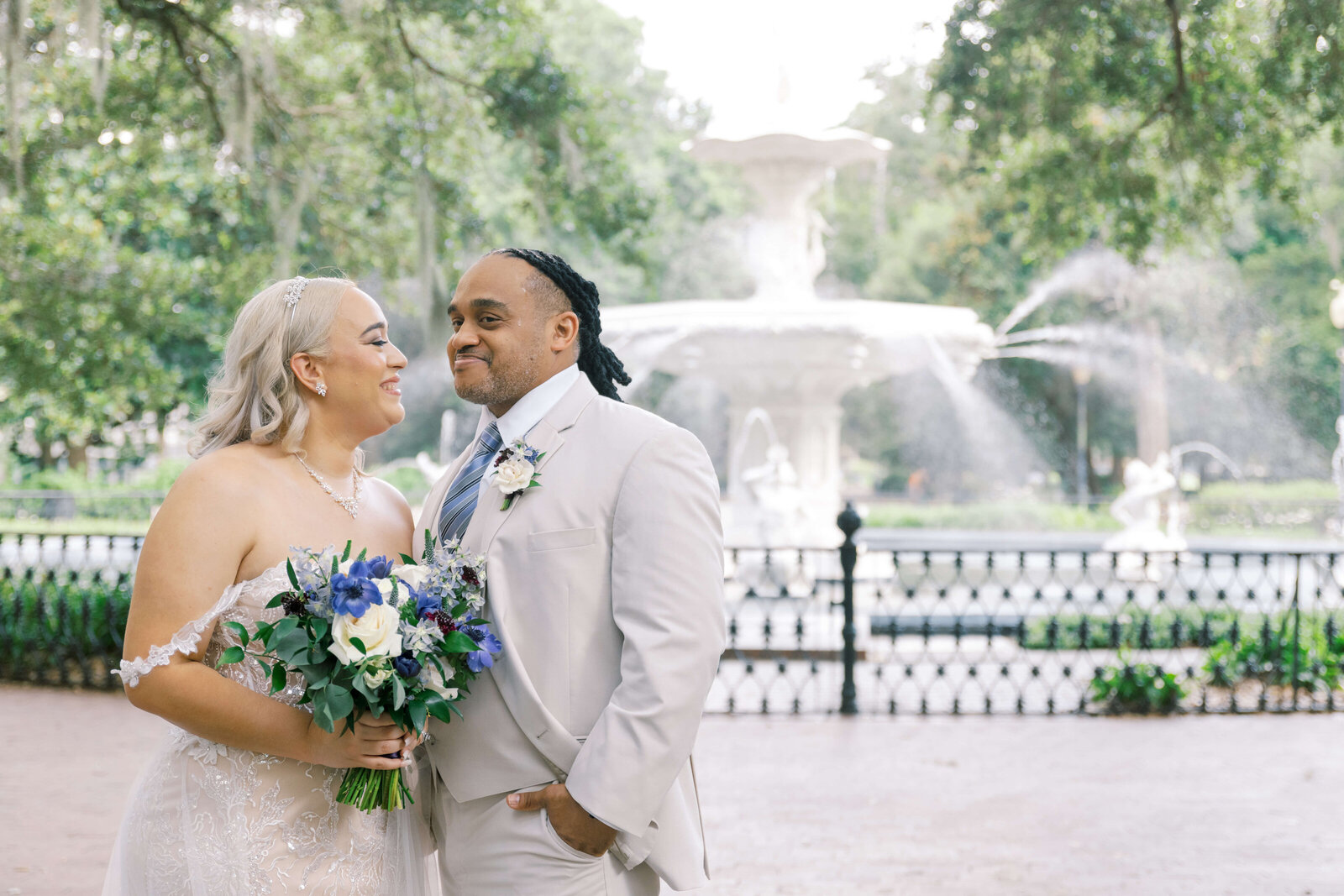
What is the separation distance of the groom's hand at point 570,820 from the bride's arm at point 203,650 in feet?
1.03

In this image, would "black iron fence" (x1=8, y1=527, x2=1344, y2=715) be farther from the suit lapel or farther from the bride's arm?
the bride's arm

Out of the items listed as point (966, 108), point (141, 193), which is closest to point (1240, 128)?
point (966, 108)

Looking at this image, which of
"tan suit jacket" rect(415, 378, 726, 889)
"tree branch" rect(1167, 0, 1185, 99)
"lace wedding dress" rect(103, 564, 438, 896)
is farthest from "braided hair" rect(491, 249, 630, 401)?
"tree branch" rect(1167, 0, 1185, 99)

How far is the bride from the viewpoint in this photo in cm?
246

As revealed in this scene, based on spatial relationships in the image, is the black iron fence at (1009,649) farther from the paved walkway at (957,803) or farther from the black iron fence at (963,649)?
the paved walkway at (957,803)

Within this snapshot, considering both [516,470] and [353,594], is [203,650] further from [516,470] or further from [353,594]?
[516,470]

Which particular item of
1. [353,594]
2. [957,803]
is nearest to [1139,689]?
[957,803]

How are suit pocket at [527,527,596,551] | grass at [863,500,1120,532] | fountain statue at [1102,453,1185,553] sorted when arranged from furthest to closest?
grass at [863,500,1120,532] → fountain statue at [1102,453,1185,553] → suit pocket at [527,527,596,551]

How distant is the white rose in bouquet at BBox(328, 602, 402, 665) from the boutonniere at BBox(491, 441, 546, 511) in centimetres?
41

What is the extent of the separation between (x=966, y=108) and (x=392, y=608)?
339 inches

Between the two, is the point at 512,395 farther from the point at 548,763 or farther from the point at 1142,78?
the point at 1142,78

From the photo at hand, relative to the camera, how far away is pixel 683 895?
4.86 meters

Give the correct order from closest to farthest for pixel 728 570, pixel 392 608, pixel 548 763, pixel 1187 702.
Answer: pixel 392 608 → pixel 548 763 → pixel 1187 702 → pixel 728 570

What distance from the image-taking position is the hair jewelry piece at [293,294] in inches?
107
